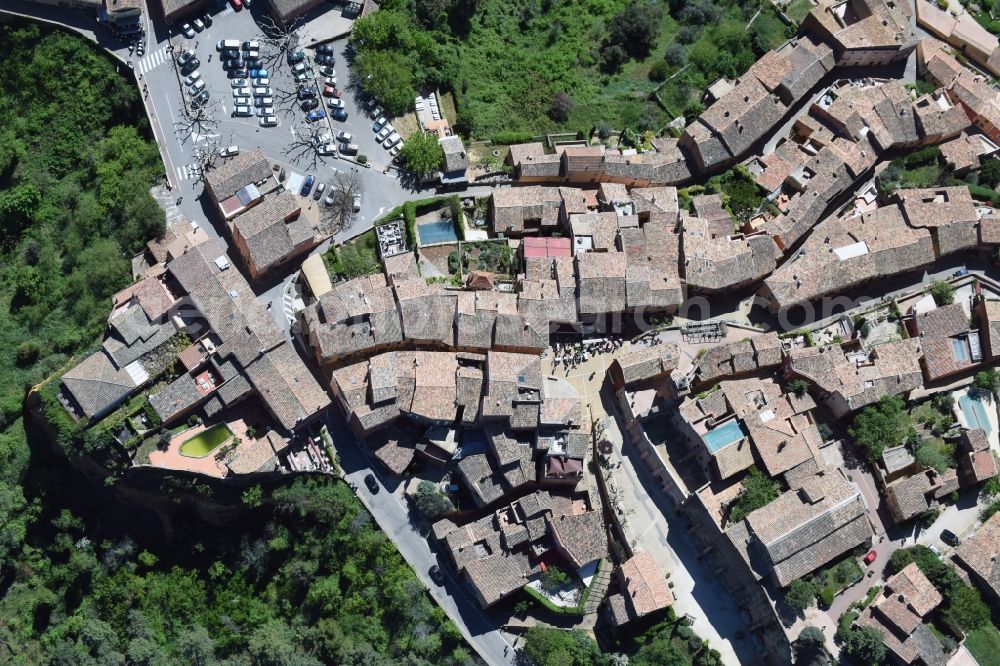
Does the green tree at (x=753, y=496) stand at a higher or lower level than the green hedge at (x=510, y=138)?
lower

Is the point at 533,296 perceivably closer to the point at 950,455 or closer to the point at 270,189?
the point at 270,189

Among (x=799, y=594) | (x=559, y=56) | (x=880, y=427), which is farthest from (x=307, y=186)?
(x=799, y=594)

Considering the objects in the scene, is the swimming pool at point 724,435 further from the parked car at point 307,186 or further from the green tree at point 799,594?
the parked car at point 307,186

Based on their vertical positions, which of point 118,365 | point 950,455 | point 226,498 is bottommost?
point 950,455

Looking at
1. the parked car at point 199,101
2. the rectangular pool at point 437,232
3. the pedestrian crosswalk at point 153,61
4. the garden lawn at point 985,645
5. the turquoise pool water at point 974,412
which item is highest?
the pedestrian crosswalk at point 153,61

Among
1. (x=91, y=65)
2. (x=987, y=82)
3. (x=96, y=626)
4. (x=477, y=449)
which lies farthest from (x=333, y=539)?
(x=987, y=82)

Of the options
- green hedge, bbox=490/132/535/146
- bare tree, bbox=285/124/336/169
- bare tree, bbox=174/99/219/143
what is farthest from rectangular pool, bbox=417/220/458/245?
bare tree, bbox=174/99/219/143

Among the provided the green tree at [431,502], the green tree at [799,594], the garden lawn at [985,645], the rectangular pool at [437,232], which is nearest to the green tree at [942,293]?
the garden lawn at [985,645]
